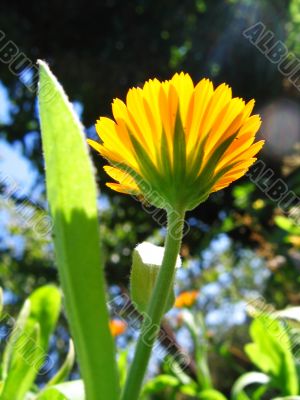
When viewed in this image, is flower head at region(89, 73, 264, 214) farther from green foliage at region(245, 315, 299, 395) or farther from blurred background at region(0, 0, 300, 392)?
blurred background at region(0, 0, 300, 392)

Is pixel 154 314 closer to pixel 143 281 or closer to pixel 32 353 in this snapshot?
pixel 143 281

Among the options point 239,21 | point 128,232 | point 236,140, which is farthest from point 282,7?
point 236,140

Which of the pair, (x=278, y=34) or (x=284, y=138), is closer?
(x=284, y=138)

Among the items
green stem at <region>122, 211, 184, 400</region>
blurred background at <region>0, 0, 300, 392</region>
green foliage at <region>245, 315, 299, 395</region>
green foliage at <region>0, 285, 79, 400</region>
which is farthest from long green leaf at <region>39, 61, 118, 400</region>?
blurred background at <region>0, 0, 300, 392</region>

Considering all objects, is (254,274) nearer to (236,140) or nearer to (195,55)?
(195,55)

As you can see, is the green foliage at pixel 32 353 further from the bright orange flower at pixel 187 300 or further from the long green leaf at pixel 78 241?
the bright orange flower at pixel 187 300

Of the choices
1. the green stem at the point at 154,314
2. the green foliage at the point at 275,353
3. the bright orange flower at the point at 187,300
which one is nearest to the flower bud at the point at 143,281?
the green stem at the point at 154,314
